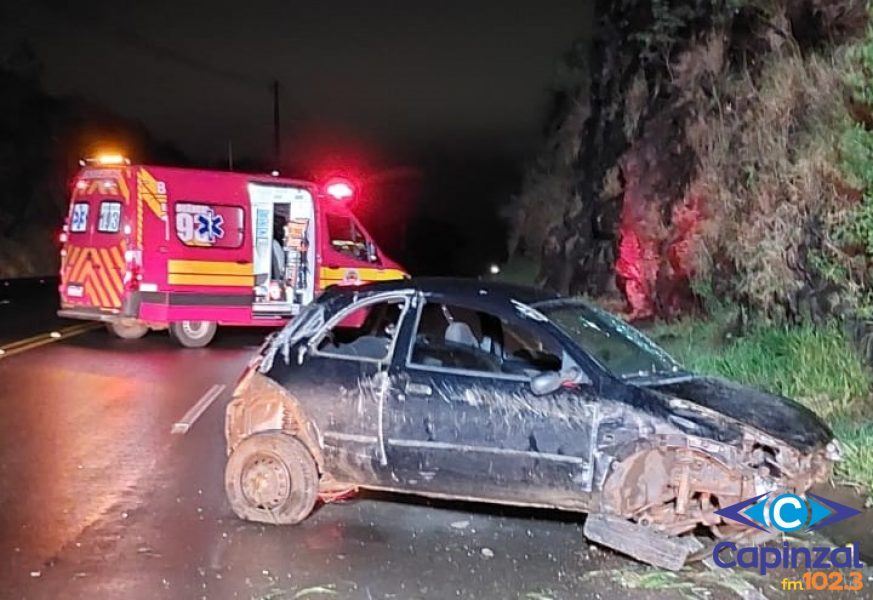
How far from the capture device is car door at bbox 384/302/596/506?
6375 millimetres

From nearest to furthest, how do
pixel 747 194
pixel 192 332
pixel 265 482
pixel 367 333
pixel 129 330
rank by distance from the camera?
1. pixel 265 482
2. pixel 367 333
3. pixel 747 194
4. pixel 192 332
5. pixel 129 330

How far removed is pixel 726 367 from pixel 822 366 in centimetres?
134

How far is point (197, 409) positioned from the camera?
1149 cm

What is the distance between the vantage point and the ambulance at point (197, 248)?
1648cm

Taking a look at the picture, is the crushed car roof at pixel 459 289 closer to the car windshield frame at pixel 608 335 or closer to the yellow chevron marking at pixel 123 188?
the car windshield frame at pixel 608 335

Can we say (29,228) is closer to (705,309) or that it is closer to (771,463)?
(705,309)

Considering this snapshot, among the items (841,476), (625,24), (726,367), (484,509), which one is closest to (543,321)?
(484,509)

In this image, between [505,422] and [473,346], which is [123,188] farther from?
[505,422]

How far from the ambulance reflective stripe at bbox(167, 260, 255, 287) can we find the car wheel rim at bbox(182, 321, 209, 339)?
3.09 feet

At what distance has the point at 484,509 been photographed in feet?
24.4

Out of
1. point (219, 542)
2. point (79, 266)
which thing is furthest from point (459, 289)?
point (79, 266)

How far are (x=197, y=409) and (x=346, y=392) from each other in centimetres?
502

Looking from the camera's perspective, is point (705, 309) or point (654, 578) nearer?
point (654, 578)

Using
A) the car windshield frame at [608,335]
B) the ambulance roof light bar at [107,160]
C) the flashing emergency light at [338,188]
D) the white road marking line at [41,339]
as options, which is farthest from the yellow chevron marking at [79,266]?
the car windshield frame at [608,335]
